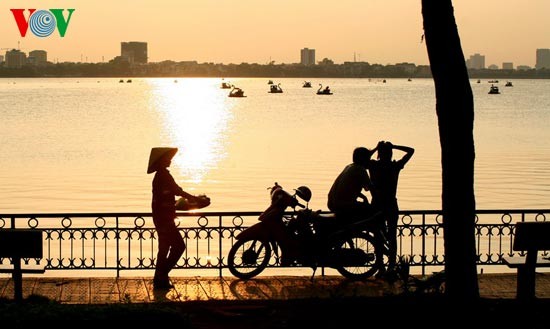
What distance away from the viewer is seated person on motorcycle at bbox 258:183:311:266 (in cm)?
1433

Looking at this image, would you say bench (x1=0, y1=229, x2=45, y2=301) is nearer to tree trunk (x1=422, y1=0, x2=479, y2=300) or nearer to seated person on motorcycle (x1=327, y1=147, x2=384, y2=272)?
seated person on motorcycle (x1=327, y1=147, x2=384, y2=272)

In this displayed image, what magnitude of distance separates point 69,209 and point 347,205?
20064mm

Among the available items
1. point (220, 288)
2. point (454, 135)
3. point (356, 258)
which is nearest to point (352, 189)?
point (356, 258)

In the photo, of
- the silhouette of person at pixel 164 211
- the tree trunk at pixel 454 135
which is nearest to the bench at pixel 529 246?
the tree trunk at pixel 454 135

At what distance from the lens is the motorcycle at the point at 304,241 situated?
1445 cm

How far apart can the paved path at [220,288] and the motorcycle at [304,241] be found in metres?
0.22

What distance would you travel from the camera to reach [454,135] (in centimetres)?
1137

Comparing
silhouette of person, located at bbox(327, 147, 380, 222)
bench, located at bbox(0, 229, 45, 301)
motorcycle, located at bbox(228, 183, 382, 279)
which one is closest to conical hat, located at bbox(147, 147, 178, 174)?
motorcycle, located at bbox(228, 183, 382, 279)

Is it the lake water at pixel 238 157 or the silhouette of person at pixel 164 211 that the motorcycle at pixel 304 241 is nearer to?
the silhouette of person at pixel 164 211

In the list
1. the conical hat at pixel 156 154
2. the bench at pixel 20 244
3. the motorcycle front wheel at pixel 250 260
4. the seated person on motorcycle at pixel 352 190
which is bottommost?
the motorcycle front wheel at pixel 250 260

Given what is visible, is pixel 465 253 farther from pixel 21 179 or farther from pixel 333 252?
pixel 21 179

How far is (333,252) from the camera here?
14.6 m

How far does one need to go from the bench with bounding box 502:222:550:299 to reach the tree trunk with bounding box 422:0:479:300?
1.85 metres

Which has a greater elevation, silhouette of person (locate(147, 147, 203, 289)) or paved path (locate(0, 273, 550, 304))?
silhouette of person (locate(147, 147, 203, 289))
